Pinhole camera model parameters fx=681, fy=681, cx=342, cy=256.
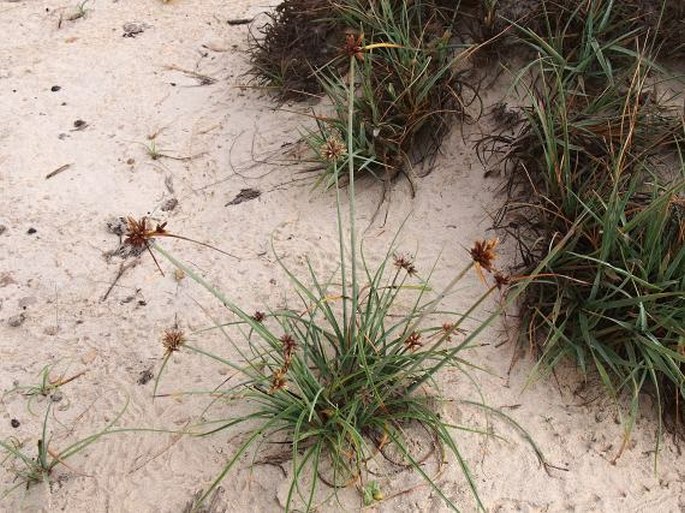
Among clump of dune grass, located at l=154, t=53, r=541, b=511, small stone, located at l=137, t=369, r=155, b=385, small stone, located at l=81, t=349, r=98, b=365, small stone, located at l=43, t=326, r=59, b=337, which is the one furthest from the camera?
small stone, located at l=43, t=326, r=59, b=337

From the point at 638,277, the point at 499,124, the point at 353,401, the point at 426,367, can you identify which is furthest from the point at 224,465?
the point at 499,124

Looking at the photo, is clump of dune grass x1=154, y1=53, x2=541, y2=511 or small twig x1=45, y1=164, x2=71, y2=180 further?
small twig x1=45, y1=164, x2=71, y2=180

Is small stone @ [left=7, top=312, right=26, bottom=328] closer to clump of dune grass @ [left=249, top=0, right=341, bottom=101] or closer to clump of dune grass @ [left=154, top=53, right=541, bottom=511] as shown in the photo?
clump of dune grass @ [left=154, top=53, right=541, bottom=511]

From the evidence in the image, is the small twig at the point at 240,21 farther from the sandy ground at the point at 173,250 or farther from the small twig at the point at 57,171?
the small twig at the point at 57,171

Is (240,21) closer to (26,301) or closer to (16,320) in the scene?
(26,301)

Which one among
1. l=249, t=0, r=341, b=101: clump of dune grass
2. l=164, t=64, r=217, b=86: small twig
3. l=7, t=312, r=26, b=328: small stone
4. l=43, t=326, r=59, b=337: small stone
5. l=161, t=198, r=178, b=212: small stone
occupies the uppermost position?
l=249, t=0, r=341, b=101: clump of dune grass

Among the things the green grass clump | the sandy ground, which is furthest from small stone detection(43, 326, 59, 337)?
the green grass clump

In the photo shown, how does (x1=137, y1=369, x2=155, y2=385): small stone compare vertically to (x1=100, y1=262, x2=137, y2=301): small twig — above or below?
above

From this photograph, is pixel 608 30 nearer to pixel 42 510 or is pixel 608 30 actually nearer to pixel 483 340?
pixel 483 340
